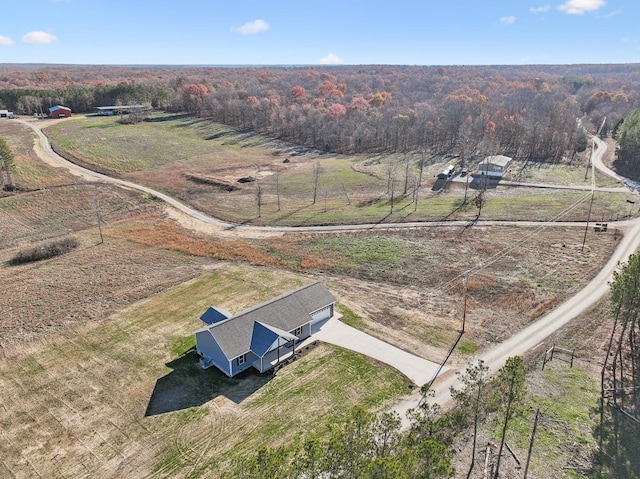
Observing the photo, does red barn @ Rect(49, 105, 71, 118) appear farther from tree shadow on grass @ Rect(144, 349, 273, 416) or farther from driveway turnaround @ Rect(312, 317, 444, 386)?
driveway turnaround @ Rect(312, 317, 444, 386)

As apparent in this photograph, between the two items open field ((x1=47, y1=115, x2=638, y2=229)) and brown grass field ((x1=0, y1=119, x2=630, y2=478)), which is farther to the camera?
open field ((x1=47, y1=115, x2=638, y2=229))

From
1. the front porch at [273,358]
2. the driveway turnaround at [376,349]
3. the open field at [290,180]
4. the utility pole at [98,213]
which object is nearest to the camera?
the driveway turnaround at [376,349]

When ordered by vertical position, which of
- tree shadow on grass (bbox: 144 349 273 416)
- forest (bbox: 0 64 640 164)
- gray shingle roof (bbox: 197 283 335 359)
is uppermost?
forest (bbox: 0 64 640 164)

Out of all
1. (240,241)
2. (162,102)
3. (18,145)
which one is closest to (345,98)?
(162,102)

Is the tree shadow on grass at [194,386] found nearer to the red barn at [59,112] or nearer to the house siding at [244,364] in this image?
the house siding at [244,364]

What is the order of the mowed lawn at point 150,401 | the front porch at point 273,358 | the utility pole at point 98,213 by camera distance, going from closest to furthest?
1. the mowed lawn at point 150,401
2. the front porch at point 273,358
3. the utility pole at point 98,213

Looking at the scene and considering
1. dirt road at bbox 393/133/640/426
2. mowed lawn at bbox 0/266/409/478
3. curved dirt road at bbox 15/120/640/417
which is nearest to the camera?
mowed lawn at bbox 0/266/409/478

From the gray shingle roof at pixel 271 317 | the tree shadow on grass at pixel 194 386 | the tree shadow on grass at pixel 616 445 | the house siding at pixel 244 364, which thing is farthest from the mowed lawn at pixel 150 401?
the tree shadow on grass at pixel 616 445

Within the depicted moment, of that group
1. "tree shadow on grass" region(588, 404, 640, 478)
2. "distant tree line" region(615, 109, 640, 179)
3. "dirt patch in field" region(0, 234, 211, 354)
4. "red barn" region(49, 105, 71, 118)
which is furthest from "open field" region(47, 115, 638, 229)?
"tree shadow on grass" region(588, 404, 640, 478)
